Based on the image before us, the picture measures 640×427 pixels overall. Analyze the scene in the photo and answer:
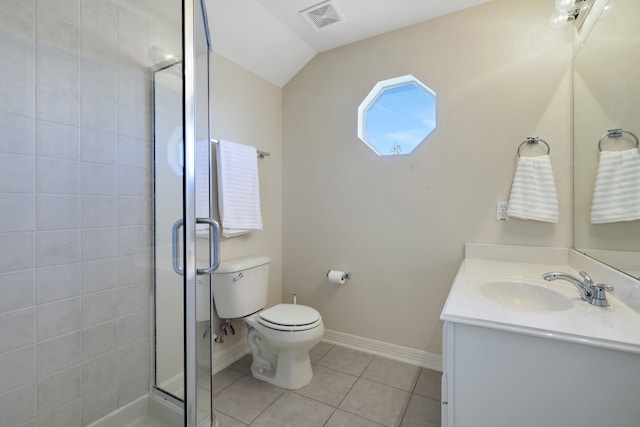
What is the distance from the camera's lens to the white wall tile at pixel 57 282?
4.03ft

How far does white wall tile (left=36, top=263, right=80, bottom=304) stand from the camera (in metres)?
1.23

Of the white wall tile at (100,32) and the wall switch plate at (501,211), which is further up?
the white wall tile at (100,32)

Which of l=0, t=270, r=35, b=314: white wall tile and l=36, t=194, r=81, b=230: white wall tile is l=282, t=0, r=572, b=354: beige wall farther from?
l=0, t=270, r=35, b=314: white wall tile

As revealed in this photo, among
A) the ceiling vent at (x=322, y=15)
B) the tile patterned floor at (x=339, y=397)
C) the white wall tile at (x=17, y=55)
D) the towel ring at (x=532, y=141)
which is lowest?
the tile patterned floor at (x=339, y=397)

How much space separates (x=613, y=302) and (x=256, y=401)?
174cm

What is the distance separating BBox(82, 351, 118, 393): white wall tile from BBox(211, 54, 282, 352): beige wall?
2.41 ft

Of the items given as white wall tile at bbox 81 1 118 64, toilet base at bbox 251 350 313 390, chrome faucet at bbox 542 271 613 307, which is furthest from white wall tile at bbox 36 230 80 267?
chrome faucet at bbox 542 271 613 307

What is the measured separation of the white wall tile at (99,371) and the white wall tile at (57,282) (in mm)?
358

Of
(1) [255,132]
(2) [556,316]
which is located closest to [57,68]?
(1) [255,132]

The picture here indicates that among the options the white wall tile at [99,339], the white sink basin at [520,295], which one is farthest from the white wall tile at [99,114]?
the white sink basin at [520,295]

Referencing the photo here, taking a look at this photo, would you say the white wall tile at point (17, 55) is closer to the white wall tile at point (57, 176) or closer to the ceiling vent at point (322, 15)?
the white wall tile at point (57, 176)

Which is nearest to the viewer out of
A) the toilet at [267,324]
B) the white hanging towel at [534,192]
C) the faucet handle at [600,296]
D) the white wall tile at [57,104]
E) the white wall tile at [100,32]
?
the faucet handle at [600,296]

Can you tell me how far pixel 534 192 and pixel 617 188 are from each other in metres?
0.49

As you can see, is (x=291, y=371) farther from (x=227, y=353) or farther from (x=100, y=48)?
(x=100, y=48)
